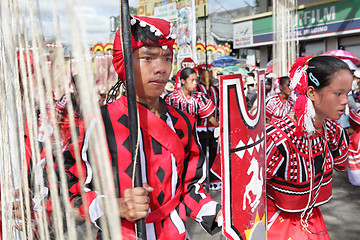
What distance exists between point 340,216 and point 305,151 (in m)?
2.65

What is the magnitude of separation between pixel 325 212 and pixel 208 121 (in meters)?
1.96

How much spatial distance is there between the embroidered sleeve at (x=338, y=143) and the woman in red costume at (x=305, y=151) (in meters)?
0.09

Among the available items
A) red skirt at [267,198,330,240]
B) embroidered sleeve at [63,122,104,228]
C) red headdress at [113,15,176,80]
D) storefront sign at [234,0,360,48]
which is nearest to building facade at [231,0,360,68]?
storefront sign at [234,0,360,48]

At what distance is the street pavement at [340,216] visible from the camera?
3.39 meters

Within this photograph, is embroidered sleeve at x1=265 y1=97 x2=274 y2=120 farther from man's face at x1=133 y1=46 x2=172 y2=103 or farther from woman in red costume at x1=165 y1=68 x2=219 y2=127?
man's face at x1=133 y1=46 x2=172 y2=103

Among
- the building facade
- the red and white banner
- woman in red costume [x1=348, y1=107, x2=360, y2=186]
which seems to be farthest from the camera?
the building facade

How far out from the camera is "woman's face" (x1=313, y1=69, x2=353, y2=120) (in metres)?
1.64

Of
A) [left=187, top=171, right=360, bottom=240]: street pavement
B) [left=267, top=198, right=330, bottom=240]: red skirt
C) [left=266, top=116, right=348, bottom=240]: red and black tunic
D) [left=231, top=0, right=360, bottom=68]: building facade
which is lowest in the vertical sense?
[left=187, top=171, right=360, bottom=240]: street pavement

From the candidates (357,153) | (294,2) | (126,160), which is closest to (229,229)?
(126,160)

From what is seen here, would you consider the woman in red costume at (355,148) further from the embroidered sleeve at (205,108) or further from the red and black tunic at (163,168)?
the embroidered sleeve at (205,108)

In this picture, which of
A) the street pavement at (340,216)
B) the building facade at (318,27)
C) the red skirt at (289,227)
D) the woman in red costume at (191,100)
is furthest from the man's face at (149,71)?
the building facade at (318,27)

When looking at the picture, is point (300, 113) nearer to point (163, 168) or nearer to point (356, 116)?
point (356, 116)

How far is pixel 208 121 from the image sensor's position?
477 centimetres

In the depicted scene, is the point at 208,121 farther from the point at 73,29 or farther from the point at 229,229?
the point at 73,29
